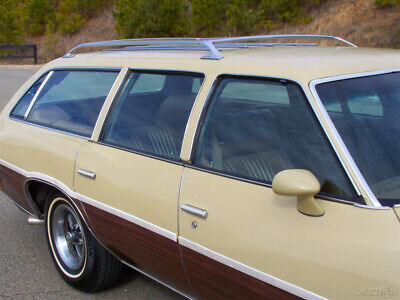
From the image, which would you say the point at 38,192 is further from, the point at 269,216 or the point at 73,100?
the point at 269,216

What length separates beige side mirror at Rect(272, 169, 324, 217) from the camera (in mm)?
1812

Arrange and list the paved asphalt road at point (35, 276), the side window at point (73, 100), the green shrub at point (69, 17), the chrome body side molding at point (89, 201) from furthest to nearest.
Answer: the green shrub at point (69, 17), the paved asphalt road at point (35, 276), the side window at point (73, 100), the chrome body side molding at point (89, 201)

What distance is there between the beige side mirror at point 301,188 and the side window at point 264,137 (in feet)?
0.36

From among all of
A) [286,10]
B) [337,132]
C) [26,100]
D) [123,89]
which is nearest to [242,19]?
[286,10]

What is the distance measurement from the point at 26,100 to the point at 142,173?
5.63ft

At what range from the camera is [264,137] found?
91.0 inches

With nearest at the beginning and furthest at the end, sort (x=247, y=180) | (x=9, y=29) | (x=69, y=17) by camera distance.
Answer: (x=247, y=180), (x=9, y=29), (x=69, y=17)

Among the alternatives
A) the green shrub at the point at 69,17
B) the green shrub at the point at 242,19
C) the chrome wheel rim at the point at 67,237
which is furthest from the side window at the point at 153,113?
the green shrub at the point at 69,17

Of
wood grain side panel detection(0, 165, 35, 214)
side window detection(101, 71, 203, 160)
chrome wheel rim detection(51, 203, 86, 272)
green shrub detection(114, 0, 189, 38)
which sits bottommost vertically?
chrome wheel rim detection(51, 203, 86, 272)

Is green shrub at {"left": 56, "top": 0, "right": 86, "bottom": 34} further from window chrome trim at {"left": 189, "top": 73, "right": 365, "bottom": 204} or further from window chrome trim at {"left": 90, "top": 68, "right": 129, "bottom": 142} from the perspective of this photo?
window chrome trim at {"left": 189, "top": 73, "right": 365, "bottom": 204}

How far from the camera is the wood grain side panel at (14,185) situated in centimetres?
359

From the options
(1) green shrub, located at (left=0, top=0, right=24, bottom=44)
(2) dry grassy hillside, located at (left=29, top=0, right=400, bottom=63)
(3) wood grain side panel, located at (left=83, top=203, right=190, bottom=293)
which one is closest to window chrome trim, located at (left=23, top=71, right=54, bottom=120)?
(3) wood grain side panel, located at (left=83, top=203, right=190, bottom=293)

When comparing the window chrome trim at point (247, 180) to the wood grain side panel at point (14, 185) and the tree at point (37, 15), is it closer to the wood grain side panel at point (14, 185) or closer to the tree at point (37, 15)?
the wood grain side panel at point (14, 185)

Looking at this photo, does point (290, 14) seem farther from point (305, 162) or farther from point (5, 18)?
point (305, 162)
